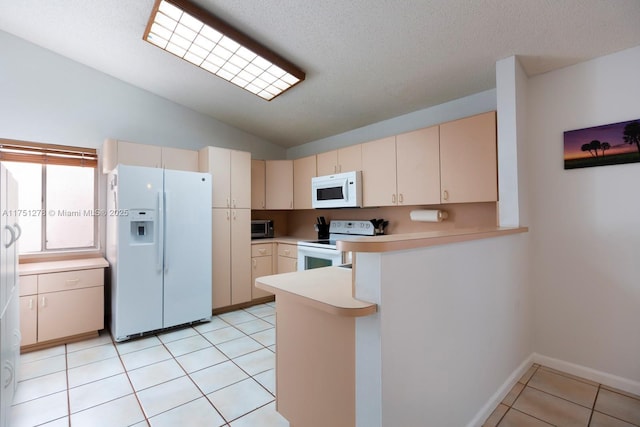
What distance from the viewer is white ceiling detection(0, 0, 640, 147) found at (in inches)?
69.5

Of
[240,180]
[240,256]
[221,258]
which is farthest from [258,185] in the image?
[221,258]

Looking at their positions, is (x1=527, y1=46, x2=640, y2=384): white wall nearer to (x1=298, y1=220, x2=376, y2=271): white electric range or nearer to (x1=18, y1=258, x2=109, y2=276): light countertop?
(x1=298, y1=220, x2=376, y2=271): white electric range

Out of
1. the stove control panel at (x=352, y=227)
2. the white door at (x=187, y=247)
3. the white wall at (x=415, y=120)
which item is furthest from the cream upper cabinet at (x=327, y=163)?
the white door at (x=187, y=247)

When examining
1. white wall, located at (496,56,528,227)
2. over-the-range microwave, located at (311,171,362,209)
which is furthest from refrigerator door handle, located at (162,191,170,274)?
white wall, located at (496,56,528,227)

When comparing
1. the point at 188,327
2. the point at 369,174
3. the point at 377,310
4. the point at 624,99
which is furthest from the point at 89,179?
the point at 624,99

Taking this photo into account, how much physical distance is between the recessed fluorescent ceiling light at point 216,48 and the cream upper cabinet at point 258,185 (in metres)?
1.36

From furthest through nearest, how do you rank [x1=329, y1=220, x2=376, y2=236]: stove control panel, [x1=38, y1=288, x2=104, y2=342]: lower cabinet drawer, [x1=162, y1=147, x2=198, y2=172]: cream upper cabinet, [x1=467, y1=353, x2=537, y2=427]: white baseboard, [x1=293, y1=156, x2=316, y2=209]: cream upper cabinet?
[x1=293, y1=156, x2=316, y2=209]: cream upper cabinet < [x1=329, y1=220, x2=376, y2=236]: stove control panel < [x1=162, y1=147, x2=198, y2=172]: cream upper cabinet < [x1=38, y1=288, x2=104, y2=342]: lower cabinet drawer < [x1=467, y1=353, x2=537, y2=427]: white baseboard

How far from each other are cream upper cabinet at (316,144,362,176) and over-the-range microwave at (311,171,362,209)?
10cm

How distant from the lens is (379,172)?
3.14 meters

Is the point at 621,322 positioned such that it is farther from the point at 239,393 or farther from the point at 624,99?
the point at 239,393

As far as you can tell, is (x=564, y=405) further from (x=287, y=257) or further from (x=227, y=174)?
(x=227, y=174)

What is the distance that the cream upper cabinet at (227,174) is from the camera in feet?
11.5

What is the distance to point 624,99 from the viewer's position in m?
1.94

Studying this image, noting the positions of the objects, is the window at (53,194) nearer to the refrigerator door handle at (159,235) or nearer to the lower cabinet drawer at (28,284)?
the lower cabinet drawer at (28,284)
